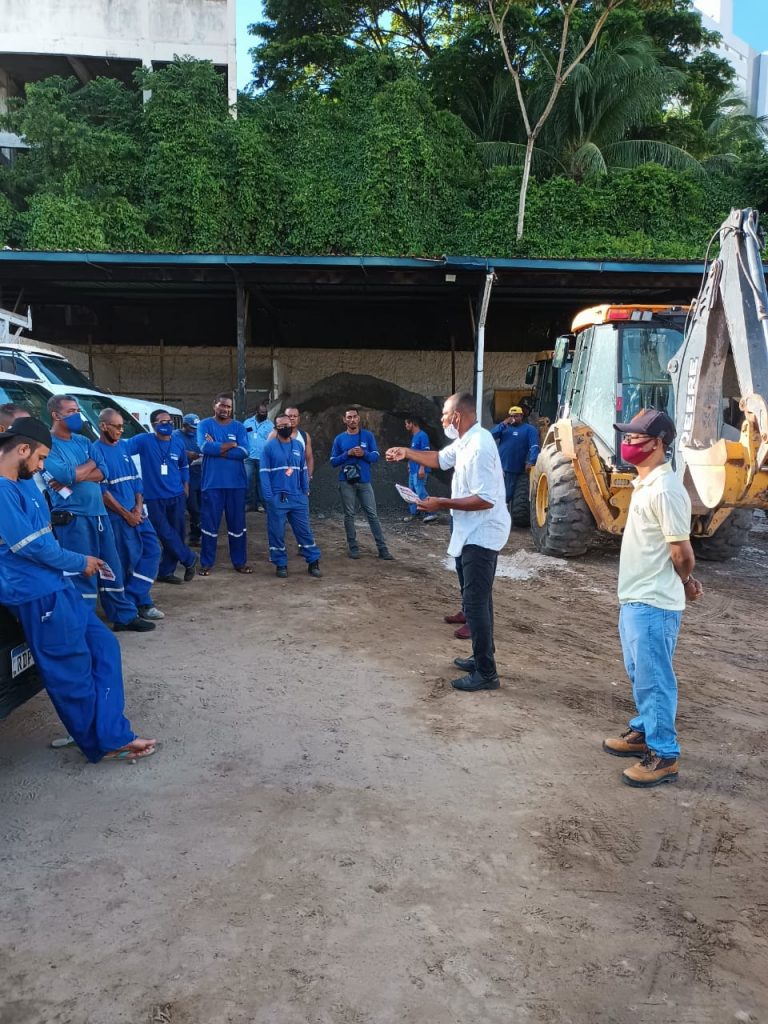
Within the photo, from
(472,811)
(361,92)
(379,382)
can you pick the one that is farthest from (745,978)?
(361,92)

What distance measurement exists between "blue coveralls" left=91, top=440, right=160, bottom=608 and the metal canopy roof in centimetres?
674

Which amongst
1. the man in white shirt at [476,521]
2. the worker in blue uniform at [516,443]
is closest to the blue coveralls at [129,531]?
the man in white shirt at [476,521]

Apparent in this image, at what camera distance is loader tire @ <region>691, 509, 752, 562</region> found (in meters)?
8.57

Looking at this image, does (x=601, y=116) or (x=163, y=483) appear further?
(x=601, y=116)

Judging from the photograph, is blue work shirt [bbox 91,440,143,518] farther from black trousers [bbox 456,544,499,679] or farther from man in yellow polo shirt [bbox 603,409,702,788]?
man in yellow polo shirt [bbox 603,409,702,788]

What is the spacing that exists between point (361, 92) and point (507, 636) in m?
20.6

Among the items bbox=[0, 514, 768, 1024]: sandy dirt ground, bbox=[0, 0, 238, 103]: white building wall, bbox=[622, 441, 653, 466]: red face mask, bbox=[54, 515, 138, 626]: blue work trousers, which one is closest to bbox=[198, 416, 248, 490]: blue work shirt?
bbox=[54, 515, 138, 626]: blue work trousers

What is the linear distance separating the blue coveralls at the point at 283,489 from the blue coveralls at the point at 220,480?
0.26m

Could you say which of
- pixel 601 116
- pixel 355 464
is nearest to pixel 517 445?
pixel 355 464

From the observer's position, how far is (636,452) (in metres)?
3.59

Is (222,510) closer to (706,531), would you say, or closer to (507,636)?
(507,636)

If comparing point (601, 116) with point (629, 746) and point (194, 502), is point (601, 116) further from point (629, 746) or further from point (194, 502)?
point (629, 746)

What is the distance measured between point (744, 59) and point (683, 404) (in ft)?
208

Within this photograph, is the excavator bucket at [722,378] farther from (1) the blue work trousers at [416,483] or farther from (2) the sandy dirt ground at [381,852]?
(1) the blue work trousers at [416,483]
